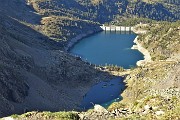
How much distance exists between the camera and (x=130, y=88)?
140 metres

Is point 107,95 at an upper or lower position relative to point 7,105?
lower

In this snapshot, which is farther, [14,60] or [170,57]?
[170,57]

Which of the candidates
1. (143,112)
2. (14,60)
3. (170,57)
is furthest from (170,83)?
(170,57)

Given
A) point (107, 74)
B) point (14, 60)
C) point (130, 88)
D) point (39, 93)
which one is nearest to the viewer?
point (39, 93)

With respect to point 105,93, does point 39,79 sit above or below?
above

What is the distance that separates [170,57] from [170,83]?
3796 inches

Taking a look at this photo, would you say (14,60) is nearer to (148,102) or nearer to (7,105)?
(7,105)

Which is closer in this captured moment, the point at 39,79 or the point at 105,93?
the point at 39,79

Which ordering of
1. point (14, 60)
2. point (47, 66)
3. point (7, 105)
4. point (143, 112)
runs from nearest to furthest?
1. point (143, 112)
2. point (7, 105)
3. point (14, 60)
4. point (47, 66)

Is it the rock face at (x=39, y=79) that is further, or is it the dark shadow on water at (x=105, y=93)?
the dark shadow on water at (x=105, y=93)

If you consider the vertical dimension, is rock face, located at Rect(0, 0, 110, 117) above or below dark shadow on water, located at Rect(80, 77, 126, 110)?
above

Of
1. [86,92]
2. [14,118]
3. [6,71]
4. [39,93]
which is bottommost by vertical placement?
[86,92]

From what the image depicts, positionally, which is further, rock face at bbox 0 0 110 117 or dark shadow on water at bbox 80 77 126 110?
dark shadow on water at bbox 80 77 126 110

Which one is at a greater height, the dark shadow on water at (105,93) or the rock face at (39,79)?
the rock face at (39,79)
